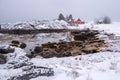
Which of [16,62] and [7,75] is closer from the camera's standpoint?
[7,75]

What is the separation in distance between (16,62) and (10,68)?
1087 mm

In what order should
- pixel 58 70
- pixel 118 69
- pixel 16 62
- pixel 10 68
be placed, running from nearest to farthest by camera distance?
pixel 118 69 < pixel 58 70 < pixel 10 68 < pixel 16 62

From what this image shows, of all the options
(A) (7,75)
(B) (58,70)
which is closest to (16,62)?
(A) (7,75)

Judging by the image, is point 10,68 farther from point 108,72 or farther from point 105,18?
point 105,18

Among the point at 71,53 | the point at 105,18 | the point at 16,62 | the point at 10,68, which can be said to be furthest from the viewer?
the point at 105,18

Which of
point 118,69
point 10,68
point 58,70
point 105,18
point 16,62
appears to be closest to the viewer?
point 118,69

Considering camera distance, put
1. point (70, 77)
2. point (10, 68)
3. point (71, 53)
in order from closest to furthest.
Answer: point (70, 77) → point (10, 68) → point (71, 53)

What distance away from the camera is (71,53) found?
15.8m

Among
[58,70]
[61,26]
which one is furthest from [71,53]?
[61,26]

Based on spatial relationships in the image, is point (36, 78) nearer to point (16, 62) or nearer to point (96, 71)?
point (96, 71)

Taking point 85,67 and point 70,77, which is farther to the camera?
point 85,67

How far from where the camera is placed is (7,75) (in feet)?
32.2

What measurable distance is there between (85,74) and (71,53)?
678 centimetres

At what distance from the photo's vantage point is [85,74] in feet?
29.7
